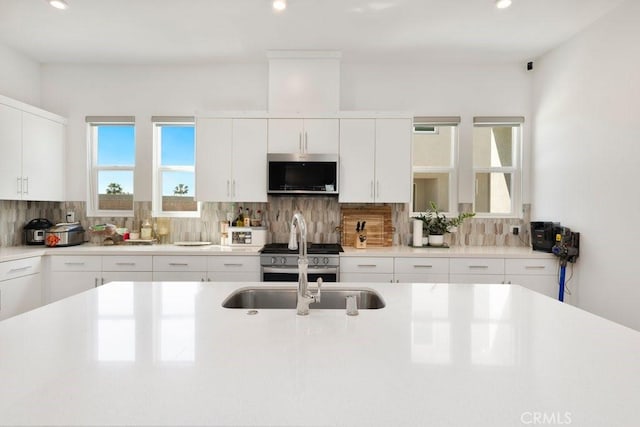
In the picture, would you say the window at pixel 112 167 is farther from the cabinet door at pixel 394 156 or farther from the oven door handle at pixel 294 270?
the cabinet door at pixel 394 156

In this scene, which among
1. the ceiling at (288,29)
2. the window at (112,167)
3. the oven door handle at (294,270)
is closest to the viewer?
the ceiling at (288,29)

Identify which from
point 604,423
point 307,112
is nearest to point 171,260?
point 307,112

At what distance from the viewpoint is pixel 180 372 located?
851mm

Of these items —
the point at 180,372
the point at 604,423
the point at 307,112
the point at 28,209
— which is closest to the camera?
the point at 604,423

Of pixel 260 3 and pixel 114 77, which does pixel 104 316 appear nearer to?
pixel 260 3

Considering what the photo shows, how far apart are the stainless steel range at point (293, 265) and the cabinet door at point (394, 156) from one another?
0.87m

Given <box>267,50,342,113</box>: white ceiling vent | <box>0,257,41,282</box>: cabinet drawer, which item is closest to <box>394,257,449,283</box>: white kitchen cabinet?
<box>267,50,342,113</box>: white ceiling vent

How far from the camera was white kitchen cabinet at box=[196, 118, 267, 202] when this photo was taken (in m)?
3.44

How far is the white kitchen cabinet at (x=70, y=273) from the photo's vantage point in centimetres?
319

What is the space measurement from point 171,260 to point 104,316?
6.65 ft

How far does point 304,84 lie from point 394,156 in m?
1.19

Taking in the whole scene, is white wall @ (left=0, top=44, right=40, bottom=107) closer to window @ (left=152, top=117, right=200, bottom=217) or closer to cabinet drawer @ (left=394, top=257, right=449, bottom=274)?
window @ (left=152, top=117, right=200, bottom=217)

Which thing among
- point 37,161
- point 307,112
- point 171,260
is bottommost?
point 171,260

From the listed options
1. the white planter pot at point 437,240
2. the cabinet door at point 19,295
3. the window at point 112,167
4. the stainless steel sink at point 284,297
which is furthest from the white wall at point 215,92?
the stainless steel sink at point 284,297
